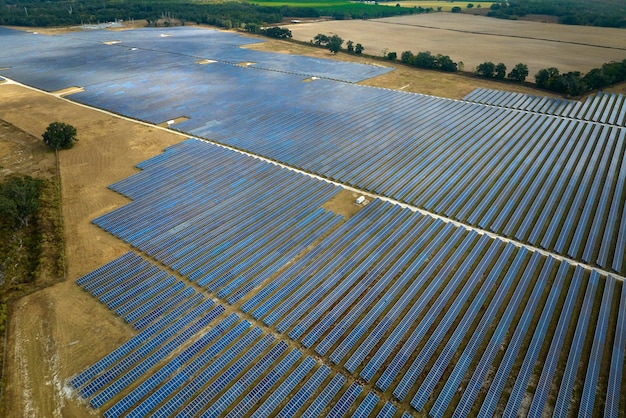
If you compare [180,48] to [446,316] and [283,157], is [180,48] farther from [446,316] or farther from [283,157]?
[446,316]

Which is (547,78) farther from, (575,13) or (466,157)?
(575,13)

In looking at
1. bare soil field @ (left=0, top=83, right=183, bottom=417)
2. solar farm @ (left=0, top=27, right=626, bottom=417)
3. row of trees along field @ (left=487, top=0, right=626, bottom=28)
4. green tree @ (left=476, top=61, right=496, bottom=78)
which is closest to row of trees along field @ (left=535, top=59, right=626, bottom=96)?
green tree @ (left=476, top=61, right=496, bottom=78)

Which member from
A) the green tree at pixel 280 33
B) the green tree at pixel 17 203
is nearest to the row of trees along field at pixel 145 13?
the green tree at pixel 280 33

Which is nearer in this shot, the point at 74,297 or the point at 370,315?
the point at 370,315

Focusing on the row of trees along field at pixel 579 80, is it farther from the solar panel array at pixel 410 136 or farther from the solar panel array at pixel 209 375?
the solar panel array at pixel 209 375

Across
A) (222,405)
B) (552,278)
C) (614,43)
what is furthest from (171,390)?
(614,43)

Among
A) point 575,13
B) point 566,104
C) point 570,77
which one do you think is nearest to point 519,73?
point 570,77

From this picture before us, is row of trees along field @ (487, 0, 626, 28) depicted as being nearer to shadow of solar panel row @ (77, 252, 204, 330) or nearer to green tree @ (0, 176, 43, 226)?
shadow of solar panel row @ (77, 252, 204, 330)
